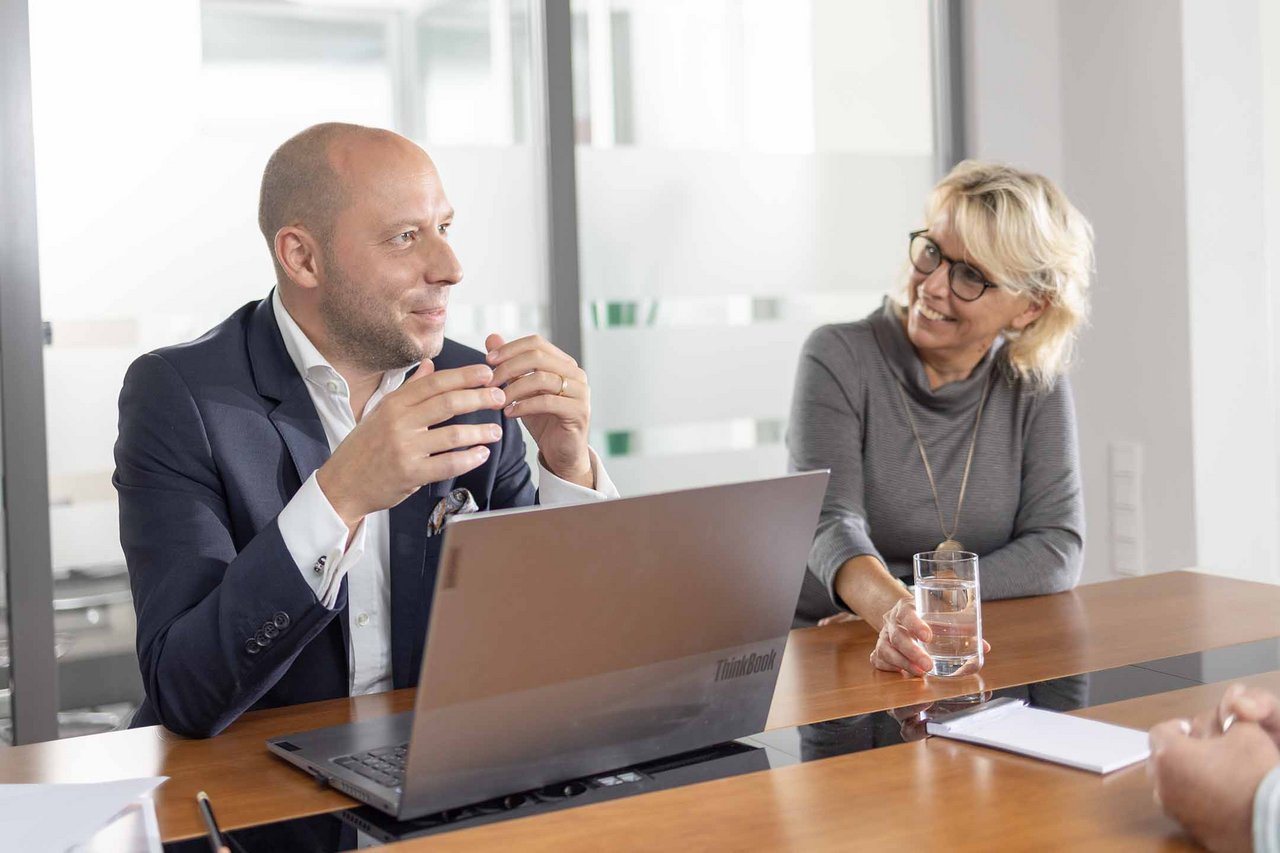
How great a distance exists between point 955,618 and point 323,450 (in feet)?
2.81

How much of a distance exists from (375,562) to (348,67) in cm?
164

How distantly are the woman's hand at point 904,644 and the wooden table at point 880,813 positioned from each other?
0.29 m

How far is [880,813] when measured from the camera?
3.72 feet

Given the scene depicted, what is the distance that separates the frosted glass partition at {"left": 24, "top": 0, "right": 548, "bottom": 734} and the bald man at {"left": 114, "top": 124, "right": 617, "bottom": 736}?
3.41 feet

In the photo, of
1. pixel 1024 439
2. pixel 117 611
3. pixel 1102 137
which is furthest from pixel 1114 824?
pixel 1102 137

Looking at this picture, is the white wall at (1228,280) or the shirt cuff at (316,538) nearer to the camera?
the shirt cuff at (316,538)

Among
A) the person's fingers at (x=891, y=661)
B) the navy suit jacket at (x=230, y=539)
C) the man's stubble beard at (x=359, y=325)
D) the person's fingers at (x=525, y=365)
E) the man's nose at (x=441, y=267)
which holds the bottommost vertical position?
the person's fingers at (x=891, y=661)

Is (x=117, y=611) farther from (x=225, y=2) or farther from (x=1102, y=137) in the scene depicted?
(x=1102, y=137)

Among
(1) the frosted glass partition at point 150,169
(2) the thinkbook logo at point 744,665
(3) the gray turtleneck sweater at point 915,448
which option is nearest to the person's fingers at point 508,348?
(2) the thinkbook logo at point 744,665

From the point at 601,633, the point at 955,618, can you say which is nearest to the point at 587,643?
the point at 601,633

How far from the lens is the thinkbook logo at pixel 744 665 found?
1309 mm

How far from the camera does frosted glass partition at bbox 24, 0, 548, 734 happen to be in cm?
279

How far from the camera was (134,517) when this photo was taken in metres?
1.65

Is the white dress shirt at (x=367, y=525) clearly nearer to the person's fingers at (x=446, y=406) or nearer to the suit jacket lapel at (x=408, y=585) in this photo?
the suit jacket lapel at (x=408, y=585)
